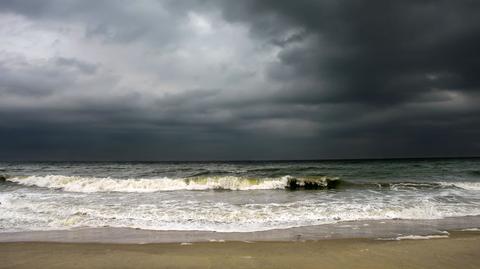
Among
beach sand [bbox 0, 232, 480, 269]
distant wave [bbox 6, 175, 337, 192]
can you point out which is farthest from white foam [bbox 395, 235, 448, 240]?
distant wave [bbox 6, 175, 337, 192]

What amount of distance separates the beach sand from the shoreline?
50cm

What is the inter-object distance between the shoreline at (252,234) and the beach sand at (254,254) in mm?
503

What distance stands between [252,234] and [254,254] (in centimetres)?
227

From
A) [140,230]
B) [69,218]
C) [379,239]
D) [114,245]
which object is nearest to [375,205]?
[379,239]

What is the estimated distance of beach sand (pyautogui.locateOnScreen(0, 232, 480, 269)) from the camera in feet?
19.5

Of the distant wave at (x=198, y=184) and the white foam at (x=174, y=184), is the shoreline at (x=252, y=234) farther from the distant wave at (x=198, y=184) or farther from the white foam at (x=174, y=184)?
the white foam at (x=174, y=184)

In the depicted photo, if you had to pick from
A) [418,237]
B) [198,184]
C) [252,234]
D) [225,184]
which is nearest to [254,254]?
[252,234]

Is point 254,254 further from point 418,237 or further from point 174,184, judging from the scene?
point 174,184

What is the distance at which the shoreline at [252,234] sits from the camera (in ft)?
27.3

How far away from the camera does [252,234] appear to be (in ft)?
29.1

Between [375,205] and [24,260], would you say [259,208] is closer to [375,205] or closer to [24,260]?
[375,205]

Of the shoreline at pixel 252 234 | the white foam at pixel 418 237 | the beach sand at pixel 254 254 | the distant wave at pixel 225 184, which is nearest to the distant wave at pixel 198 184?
the distant wave at pixel 225 184

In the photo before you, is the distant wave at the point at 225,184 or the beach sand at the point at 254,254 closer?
the beach sand at the point at 254,254

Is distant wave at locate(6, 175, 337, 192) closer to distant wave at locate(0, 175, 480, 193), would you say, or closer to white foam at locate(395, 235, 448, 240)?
distant wave at locate(0, 175, 480, 193)
